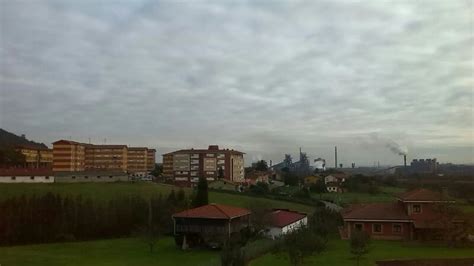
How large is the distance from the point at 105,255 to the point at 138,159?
3912 inches

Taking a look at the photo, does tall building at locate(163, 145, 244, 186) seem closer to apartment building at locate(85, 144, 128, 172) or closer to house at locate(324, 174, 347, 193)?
apartment building at locate(85, 144, 128, 172)

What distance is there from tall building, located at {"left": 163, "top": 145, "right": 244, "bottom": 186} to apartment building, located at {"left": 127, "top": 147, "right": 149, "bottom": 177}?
1855 cm

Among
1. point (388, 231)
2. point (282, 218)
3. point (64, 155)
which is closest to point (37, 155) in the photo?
point (64, 155)

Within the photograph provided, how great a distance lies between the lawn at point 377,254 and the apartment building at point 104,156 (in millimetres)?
91559

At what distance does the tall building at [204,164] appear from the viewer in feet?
347

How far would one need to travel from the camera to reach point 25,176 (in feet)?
215

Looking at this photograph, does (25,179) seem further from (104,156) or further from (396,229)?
(104,156)

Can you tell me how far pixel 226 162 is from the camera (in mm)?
107750

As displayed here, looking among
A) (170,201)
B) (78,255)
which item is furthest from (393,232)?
(78,255)

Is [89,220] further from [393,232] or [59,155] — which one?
[59,155]

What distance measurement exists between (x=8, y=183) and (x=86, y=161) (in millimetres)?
54543

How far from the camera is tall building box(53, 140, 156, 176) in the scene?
100 metres

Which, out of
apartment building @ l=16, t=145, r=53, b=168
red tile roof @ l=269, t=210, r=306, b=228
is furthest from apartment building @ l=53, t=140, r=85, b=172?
red tile roof @ l=269, t=210, r=306, b=228

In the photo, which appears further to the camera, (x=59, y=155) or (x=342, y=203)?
(x=59, y=155)
